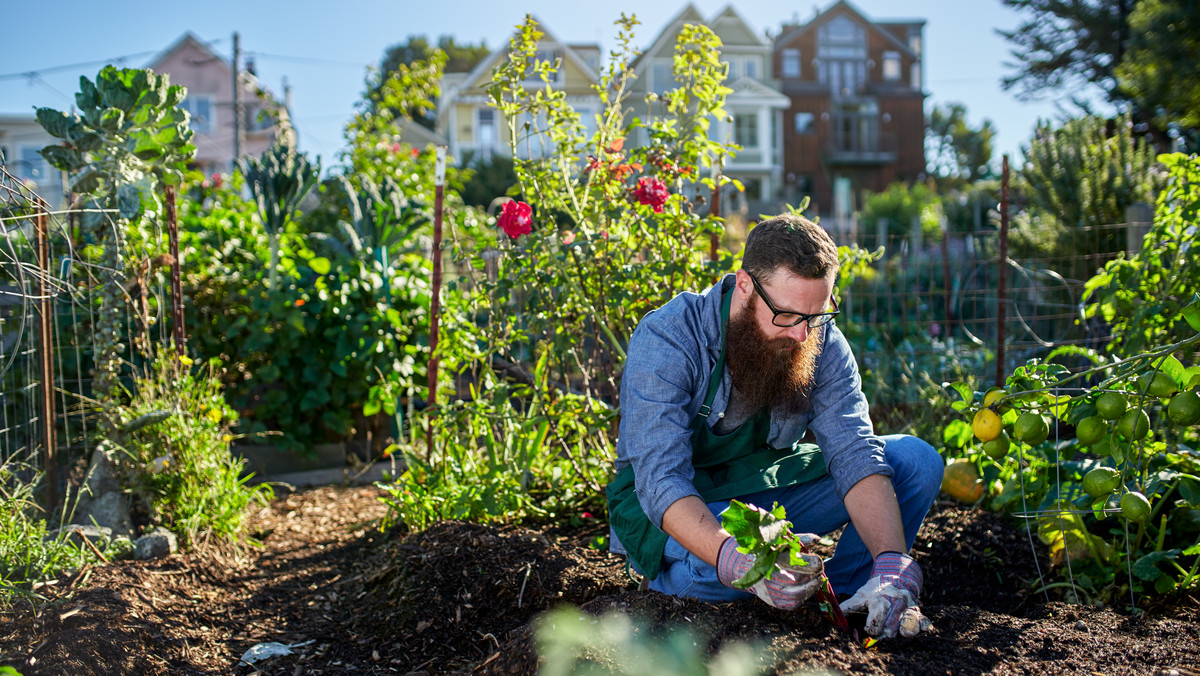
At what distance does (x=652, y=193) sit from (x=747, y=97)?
938 inches

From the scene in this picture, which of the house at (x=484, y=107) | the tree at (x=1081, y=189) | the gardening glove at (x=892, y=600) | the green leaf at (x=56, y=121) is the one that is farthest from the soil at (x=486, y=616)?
the house at (x=484, y=107)

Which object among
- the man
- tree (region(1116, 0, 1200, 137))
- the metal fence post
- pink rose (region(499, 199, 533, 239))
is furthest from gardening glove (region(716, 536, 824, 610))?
tree (region(1116, 0, 1200, 137))

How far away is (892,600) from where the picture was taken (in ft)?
5.85

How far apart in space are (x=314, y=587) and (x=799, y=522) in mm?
1696

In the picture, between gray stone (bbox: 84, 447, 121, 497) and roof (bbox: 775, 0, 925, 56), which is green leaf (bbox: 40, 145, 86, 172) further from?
roof (bbox: 775, 0, 925, 56)

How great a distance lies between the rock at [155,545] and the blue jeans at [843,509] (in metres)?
1.82

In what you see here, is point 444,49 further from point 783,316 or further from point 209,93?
point 783,316

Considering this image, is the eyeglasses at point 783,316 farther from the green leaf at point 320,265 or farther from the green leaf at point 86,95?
the green leaf at point 320,265

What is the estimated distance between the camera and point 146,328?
3.29m

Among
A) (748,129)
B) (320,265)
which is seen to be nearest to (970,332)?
(320,265)

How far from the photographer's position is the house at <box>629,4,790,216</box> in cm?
2462

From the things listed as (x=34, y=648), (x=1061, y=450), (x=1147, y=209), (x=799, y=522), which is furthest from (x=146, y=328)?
(x=1147, y=209)

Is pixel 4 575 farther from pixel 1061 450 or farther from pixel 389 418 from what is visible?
pixel 1061 450

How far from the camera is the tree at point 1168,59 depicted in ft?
34.8
